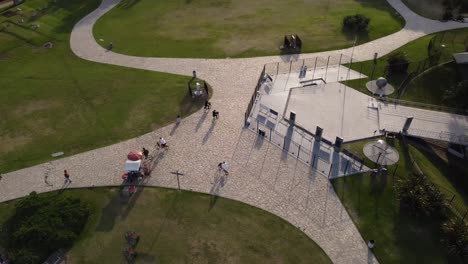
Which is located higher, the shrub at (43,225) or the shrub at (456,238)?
the shrub at (456,238)

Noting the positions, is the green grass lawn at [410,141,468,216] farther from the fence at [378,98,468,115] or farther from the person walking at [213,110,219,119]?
the person walking at [213,110,219,119]

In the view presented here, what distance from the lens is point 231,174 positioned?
30.8 metres

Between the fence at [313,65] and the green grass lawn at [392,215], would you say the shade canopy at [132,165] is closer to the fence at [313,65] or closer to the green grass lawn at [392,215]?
the green grass lawn at [392,215]

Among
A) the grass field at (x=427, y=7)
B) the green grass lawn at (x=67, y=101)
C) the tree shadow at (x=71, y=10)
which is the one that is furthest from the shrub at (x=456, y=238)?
the tree shadow at (x=71, y=10)

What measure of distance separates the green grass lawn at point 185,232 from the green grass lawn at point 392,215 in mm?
4688

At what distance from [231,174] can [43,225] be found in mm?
15499

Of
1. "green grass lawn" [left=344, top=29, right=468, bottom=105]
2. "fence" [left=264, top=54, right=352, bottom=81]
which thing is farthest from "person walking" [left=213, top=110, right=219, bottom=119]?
"green grass lawn" [left=344, top=29, right=468, bottom=105]

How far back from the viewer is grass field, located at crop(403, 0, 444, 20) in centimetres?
5721

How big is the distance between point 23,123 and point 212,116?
21096 millimetres

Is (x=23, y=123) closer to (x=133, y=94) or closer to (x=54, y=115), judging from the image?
(x=54, y=115)

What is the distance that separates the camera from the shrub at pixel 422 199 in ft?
87.0

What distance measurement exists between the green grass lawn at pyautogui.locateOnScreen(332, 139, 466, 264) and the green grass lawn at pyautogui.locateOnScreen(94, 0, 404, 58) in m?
24.6

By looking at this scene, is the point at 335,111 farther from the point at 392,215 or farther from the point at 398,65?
the point at 392,215

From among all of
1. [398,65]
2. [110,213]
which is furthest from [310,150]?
[398,65]
